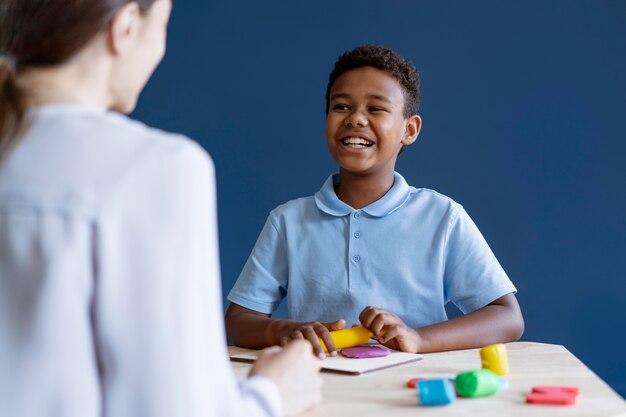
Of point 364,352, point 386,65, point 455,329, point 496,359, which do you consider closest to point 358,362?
point 364,352

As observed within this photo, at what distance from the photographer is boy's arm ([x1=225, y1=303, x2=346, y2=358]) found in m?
1.29

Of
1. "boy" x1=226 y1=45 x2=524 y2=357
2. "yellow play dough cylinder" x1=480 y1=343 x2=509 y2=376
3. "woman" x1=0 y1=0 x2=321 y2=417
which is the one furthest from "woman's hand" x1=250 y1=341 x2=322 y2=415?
"boy" x1=226 y1=45 x2=524 y2=357

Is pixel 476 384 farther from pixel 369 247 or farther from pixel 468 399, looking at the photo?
pixel 369 247

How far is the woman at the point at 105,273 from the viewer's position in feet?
1.85

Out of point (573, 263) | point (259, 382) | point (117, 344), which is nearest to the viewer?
point (117, 344)

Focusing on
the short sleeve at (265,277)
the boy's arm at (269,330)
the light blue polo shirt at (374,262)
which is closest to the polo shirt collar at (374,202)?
the light blue polo shirt at (374,262)

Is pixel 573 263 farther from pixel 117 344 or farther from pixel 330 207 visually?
pixel 117 344

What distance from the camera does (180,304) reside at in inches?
22.7

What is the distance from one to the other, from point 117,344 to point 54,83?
0.23 meters

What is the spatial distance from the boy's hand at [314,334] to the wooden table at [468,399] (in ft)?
0.37

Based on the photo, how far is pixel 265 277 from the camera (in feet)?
5.62

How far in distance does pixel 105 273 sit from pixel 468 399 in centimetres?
54

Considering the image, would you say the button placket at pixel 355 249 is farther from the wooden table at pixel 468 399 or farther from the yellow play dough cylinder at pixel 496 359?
the yellow play dough cylinder at pixel 496 359

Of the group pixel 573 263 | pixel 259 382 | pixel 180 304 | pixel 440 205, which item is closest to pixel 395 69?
pixel 440 205
